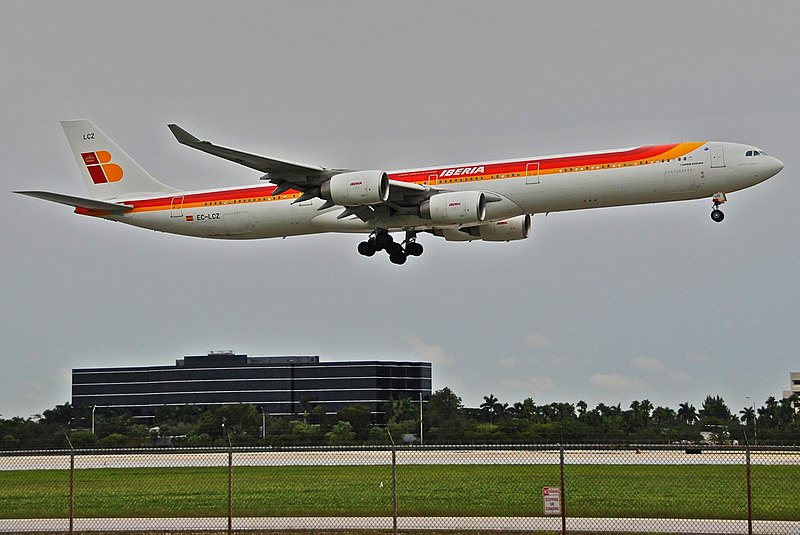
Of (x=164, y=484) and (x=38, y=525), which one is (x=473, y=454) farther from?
(x=38, y=525)

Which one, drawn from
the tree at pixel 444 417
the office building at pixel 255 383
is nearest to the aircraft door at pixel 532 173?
the tree at pixel 444 417

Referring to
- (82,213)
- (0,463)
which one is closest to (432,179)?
(82,213)

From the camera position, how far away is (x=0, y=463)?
57438 mm

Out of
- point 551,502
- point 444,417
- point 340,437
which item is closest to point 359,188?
point 340,437

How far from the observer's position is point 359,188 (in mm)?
44438

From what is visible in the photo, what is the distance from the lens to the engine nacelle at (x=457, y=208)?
146 feet

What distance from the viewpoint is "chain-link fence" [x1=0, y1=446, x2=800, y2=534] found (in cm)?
2730

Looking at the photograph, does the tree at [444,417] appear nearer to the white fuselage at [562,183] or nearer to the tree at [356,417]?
the tree at [356,417]

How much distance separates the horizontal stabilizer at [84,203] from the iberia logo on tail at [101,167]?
9.96 feet

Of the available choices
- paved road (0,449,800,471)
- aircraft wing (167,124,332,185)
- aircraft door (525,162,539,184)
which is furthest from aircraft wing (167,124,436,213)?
paved road (0,449,800,471)

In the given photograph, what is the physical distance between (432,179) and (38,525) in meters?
24.1

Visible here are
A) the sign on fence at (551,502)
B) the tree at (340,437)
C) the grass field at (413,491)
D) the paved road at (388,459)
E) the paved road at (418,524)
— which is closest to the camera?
the sign on fence at (551,502)

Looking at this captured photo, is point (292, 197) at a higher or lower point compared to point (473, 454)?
higher

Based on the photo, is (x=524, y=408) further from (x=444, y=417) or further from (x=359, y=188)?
(x=359, y=188)
